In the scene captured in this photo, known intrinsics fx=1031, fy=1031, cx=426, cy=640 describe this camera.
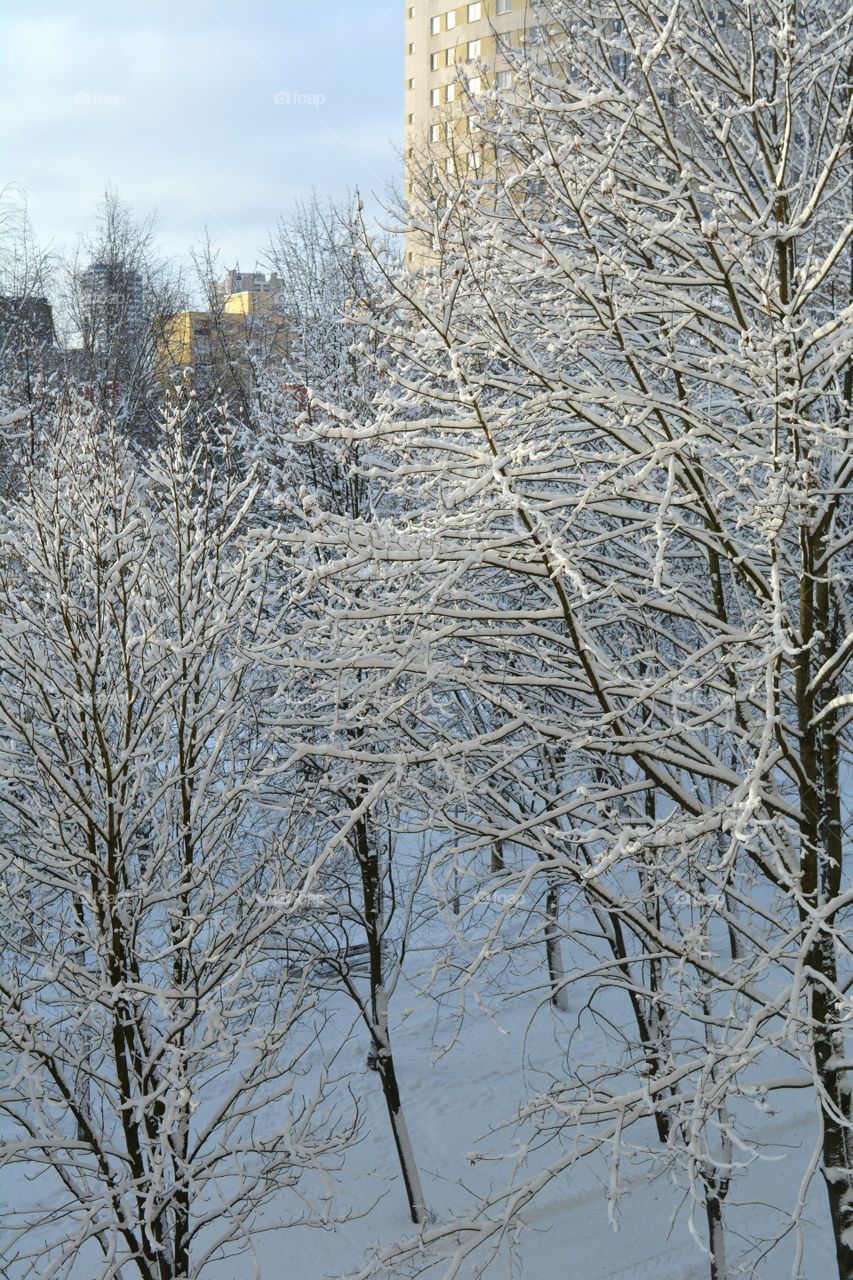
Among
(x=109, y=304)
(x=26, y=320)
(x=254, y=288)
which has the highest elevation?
(x=254, y=288)

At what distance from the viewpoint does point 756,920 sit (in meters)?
14.3

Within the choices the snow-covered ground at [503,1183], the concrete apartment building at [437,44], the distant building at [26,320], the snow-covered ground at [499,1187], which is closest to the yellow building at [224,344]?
the distant building at [26,320]

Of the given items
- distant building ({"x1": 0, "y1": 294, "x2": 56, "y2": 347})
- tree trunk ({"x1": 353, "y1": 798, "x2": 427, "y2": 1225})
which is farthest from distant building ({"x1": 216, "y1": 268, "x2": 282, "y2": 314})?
tree trunk ({"x1": 353, "y1": 798, "x2": 427, "y2": 1225})

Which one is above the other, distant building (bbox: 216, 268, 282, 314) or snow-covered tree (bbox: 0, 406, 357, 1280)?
distant building (bbox: 216, 268, 282, 314)

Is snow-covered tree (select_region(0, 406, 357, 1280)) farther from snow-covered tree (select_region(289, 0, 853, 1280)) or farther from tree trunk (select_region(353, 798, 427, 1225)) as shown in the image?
tree trunk (select_region(353, 798, 427, 1225))

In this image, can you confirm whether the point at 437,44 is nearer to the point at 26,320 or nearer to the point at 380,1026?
the point at 26,320

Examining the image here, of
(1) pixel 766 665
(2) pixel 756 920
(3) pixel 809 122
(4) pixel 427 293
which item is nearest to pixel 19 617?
(4) pixel 427 293

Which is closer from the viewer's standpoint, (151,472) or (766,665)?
(766,665)

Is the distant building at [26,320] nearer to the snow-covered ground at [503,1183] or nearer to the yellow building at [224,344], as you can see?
the yellow building at [224,344]

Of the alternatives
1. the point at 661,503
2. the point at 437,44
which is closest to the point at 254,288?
the point at 437,44

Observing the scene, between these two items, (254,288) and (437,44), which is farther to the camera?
(437,44)

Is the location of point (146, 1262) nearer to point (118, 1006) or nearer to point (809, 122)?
point (118, 1006)

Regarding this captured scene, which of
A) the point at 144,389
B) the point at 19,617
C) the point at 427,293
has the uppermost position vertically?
the point at 144,389

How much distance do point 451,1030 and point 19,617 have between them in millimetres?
8780
